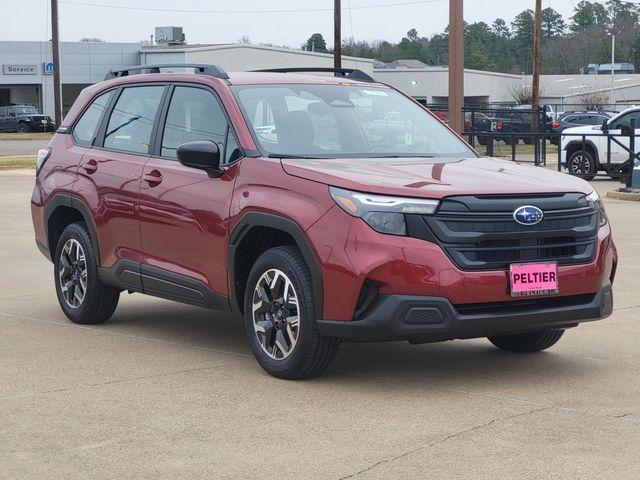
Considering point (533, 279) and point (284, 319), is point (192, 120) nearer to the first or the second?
point (284, 319)

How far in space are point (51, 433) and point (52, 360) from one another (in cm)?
188

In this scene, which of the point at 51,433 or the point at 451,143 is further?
the point at 451,143

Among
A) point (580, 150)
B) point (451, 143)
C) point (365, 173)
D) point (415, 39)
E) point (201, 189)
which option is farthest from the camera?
point (415, 39)

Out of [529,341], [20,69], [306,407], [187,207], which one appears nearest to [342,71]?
[187,207]

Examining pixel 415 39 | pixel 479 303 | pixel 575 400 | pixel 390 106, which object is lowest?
pixel 575 400

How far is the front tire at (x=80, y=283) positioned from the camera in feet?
28.8

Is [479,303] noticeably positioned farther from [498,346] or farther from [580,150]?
[580,150]

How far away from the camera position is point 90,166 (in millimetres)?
8820

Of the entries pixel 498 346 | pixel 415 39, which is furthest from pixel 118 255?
pixel 415 39

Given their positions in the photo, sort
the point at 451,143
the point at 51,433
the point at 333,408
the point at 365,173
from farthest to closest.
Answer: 1. the point at 451,143
2. the point at 365,173
3. the point at 333,408
4. the point at 51,433

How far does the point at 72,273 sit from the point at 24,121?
58.9m

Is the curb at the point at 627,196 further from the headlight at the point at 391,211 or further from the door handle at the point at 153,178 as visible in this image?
the headlight at the point at 391,211

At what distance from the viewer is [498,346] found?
801cm

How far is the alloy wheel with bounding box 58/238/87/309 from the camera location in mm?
8914
